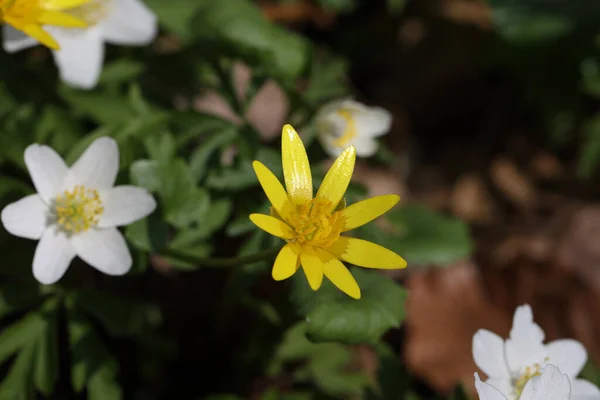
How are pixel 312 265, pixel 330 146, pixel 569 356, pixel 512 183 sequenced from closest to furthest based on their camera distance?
1. pixel 312 265
2. pixel 569 356
3. pixel 330 146
4. pixel 512 183

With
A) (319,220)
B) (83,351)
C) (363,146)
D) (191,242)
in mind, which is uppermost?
(319,220)

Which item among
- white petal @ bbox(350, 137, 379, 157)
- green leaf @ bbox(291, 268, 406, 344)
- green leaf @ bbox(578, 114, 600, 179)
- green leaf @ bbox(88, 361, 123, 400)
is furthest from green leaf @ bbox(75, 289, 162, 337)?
green leaf @ bbox(578, 114, 600, 179)

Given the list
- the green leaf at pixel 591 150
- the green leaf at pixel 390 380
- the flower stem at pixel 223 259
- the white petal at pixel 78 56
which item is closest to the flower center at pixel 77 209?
the flower stem at pixel 223 259

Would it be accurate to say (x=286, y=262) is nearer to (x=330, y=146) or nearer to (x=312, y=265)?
(x=312, y=265)

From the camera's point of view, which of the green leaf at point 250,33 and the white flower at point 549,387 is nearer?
the white flower at point 549,387

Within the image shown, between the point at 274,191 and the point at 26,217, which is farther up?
the point at 274,191

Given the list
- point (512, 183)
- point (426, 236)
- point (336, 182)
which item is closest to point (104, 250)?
point (336, 182)

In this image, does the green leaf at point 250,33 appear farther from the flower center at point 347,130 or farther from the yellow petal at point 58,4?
the yellow petal at point 58,4

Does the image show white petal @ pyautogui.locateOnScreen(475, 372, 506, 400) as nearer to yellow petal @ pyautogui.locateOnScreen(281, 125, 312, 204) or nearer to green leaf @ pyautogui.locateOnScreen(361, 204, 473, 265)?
yellow petal @ pyautogui.locateOnScreen(281, 125, 312, 204)
